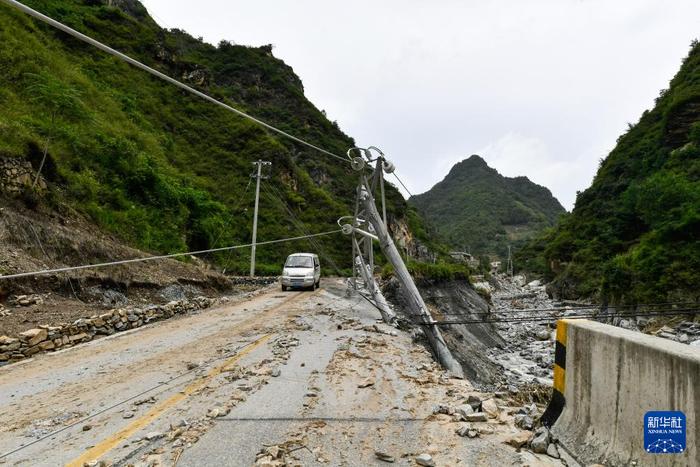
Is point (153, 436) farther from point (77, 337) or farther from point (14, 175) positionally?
point (14, 175)

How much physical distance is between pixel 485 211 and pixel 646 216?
126238 millimetres

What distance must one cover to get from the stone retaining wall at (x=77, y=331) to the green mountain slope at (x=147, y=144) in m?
4.95

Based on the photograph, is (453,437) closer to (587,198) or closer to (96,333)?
(96,333)

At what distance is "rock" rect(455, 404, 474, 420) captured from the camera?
426 cm

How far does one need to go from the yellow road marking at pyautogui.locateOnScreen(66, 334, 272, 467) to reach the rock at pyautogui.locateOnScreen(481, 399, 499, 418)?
12.5 ft

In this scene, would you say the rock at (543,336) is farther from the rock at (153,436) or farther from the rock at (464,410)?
the rock at (153,436)

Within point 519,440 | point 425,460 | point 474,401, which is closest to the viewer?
point 425,460

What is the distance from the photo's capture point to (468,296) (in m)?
30.4

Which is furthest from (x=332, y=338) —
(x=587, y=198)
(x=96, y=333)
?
(x=587, y=198)

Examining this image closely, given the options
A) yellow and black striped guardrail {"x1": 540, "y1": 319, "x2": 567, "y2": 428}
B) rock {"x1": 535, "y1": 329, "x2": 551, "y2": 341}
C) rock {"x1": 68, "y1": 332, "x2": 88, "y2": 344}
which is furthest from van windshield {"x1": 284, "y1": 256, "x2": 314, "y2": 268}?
rock {"x1": 535, "y1": 329, "x2": 551, "y2": 341}

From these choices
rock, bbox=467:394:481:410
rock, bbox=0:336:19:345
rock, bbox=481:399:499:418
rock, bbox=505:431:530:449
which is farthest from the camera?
rock, bbox=0:336:19:345

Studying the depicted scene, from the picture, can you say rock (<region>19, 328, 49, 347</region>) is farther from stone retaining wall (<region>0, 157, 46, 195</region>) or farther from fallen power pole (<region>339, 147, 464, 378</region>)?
fallen power pole (<region>339, 147, 464, 378</region>)

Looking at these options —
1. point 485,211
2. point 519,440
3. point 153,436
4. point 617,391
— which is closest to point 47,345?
point 153,436

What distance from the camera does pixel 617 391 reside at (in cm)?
289
